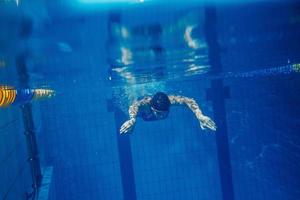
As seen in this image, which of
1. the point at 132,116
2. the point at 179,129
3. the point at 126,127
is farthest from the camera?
the point at 179,129

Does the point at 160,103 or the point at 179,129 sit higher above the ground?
the point at 160,103

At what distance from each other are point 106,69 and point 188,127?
5.63 metres

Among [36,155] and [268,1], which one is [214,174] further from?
[268,1]

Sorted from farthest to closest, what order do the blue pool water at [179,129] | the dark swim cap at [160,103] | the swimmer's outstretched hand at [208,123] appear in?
1. the blue pool water at [179,129]
2. the dark swim cap at [160,103]
3. the swimmer's outstretched hand at [208,123]

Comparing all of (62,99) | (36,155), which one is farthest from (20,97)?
(62,99)

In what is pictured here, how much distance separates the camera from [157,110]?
21.0 feet

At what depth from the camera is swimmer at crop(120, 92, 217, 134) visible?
19.3ft

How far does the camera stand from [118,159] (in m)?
13.3

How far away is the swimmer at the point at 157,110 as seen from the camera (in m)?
5.88

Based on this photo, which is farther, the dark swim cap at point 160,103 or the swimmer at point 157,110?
the dark swim cap at point 160,103

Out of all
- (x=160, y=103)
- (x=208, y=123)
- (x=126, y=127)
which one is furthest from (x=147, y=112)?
(x=208, y=123)

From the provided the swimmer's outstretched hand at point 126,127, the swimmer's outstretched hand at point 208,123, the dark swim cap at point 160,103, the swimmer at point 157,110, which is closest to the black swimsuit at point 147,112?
the swimmer at point 157,110

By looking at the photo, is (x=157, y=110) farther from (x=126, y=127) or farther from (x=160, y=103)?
(x=126, y=127)

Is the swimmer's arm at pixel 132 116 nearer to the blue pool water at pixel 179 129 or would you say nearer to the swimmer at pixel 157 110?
the swimmer at pixel 157 110
